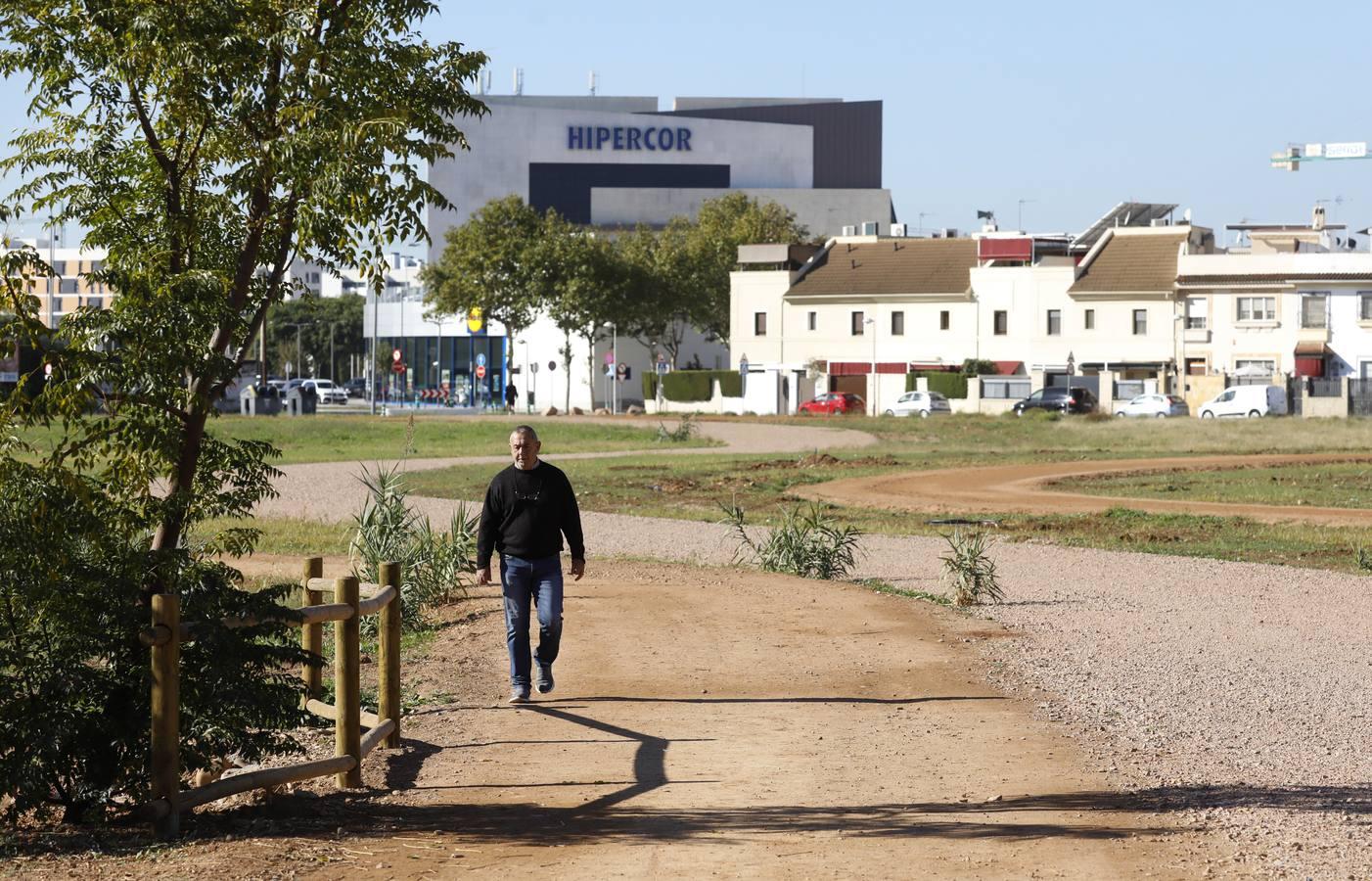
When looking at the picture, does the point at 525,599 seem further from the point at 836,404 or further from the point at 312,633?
the point at 836,404

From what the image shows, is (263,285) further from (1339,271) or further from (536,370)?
(536,370)

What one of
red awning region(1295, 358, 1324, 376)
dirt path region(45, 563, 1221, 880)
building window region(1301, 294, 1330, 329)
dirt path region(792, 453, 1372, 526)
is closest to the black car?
red awning region(1295, 358, 1324, 376)

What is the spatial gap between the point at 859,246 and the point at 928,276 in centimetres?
663

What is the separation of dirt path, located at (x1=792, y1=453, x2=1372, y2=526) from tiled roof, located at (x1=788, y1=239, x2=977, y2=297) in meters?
45.0

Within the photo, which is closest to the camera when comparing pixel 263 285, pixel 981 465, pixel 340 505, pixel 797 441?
pixel 263 285

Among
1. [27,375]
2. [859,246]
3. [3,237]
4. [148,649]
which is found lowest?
[148,649]

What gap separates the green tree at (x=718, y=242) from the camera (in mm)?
97750

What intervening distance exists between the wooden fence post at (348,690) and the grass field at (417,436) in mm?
35748

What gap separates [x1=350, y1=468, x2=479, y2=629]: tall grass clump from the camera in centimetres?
1595

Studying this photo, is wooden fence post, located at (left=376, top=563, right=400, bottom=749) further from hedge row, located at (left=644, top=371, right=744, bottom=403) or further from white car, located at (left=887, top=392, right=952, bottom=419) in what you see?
hedge row, located at (left=644, top=371, right=744, bottom=403)

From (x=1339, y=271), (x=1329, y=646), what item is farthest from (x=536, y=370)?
(x=1329, y=646)

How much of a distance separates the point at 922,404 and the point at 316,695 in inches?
2630

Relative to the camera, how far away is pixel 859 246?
95.6 m

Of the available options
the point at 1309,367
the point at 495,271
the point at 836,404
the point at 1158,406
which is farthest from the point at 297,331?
the point at 1158,406
